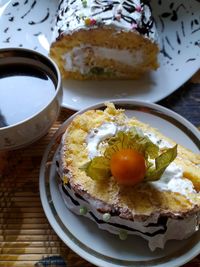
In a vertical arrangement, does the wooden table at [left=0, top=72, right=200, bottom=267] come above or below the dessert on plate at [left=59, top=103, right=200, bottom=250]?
below

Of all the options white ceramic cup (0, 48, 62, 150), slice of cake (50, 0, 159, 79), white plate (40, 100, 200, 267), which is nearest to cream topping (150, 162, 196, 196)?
white plate (40, 100, 200, 267)

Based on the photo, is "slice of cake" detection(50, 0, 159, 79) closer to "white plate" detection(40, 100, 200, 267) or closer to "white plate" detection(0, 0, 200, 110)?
"white plate" detection(0, 0, 200, 110)

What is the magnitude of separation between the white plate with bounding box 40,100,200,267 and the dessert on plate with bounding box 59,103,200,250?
21 mm

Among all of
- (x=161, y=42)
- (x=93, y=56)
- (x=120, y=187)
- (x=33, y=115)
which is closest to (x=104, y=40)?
(x=93, y=56)


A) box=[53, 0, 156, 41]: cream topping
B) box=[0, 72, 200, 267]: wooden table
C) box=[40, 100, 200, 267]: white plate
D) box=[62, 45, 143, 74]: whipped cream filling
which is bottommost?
box=[0, 72, 200, 267]: wooden table

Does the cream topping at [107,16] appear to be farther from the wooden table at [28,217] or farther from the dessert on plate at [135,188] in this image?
the dessert on plate at [135,188]

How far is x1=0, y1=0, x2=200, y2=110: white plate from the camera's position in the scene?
146 cm

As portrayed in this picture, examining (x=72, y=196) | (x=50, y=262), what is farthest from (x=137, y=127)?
(x=50, y=262)

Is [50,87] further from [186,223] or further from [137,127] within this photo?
[186,223]

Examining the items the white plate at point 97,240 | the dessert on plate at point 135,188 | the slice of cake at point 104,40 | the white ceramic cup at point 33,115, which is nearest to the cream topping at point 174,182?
the dessert on plate at point 135,188

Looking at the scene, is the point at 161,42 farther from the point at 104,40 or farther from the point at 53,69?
the point at 53,69

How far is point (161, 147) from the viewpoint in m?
1.10

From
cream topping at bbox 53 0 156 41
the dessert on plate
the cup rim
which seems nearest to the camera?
the dessert on plate

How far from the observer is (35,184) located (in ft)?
3.95
